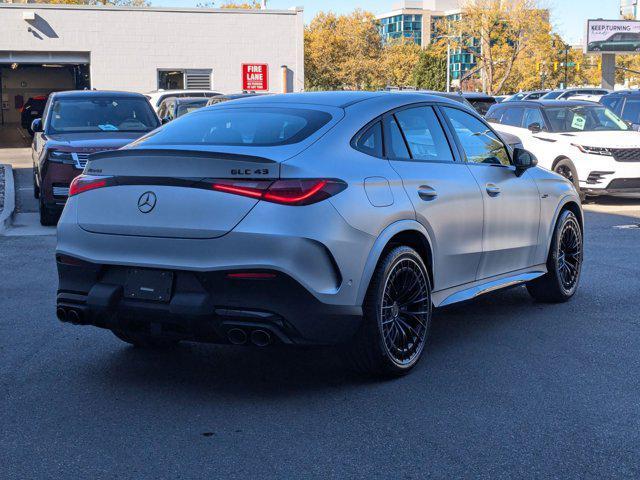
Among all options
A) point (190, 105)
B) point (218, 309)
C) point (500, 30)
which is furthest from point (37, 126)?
point (500, 30)

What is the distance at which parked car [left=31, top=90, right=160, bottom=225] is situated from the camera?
12.9m

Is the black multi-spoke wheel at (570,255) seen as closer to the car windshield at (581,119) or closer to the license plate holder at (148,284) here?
the license plate holder at (148,284)

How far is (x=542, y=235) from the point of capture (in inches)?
302

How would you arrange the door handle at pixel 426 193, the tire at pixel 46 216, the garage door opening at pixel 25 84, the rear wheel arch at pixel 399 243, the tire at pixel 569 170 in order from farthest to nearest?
the garage door opening at pixel 25 84 < the tire at pixel 569 170 < the tire at pixel 46 216 < the door handle at pixel 426 193 < the rear wheel arch at pixel 399 243

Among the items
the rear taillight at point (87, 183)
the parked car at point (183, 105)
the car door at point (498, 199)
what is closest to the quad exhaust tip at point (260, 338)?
the rear taillight at point (87, 183)

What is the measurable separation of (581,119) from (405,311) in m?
12.6

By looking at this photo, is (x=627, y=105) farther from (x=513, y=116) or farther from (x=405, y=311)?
(x=405, y=311)

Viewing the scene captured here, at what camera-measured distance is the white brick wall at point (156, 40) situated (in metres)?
39.4

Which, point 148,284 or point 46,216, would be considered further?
point 46,216

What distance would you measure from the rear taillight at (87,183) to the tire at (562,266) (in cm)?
392

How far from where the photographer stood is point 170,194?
5145mm

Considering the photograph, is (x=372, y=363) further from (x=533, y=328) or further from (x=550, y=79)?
(x=550, y=79)

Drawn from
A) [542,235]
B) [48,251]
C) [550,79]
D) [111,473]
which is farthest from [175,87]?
[550,79]

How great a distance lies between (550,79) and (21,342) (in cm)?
8863
